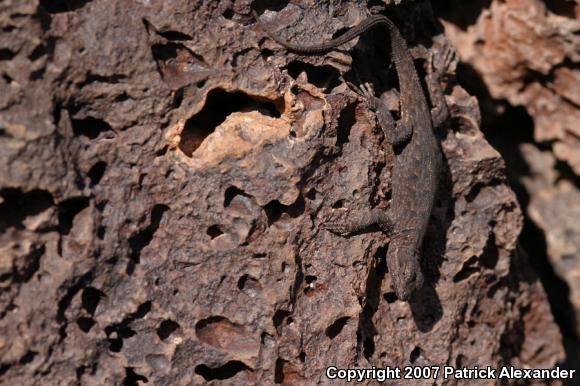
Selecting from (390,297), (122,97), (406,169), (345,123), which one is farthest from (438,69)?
(122,97)

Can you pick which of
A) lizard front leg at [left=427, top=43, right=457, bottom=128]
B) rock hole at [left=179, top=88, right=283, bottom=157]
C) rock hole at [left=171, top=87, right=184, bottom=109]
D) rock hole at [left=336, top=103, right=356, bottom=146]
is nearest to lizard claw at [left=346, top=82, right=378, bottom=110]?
rock hole at [left=336, top=103, right=356, bottom=146]

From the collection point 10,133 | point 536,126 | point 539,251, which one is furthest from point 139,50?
point 539,251

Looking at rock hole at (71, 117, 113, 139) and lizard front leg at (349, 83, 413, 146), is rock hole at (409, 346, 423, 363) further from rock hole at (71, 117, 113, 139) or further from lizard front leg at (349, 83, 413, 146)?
rock hole at (71, 117, 113, 139)

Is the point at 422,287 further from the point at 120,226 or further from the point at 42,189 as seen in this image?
the point at 42,189

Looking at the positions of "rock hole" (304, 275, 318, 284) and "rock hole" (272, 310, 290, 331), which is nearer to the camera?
"rock hole" (272, 310, 290, 331)

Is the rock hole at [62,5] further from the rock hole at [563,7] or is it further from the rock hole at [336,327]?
the rock hole at [563,7]

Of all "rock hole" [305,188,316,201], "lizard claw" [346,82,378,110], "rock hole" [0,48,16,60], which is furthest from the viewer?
"lizard claw" [346,82,378,110]

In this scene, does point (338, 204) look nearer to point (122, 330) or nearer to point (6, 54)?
point (122, 330)

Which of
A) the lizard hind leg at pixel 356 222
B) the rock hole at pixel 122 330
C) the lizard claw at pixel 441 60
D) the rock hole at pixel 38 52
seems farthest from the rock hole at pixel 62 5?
the lizard claw at pixel 441 60
